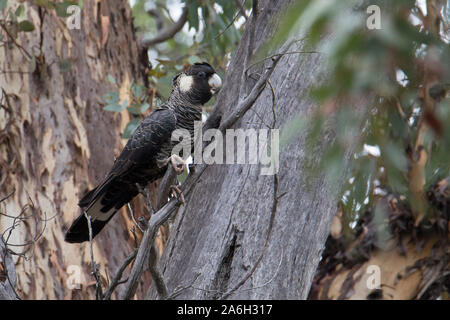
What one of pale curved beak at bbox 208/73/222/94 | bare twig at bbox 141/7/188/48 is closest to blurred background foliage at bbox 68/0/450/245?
pale curved beak at bbox 208/73/222/94

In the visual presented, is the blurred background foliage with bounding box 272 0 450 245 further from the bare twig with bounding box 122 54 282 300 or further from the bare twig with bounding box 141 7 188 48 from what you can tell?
the bare twig with bounding box 141 7 188 48

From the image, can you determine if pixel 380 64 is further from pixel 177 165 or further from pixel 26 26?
pixel 26 26

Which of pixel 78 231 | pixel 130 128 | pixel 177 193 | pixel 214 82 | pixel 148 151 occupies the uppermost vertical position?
pixel 214 82

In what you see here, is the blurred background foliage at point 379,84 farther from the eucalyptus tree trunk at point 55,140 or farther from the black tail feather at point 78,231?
the eucalyptus tree trunk at point 55,140

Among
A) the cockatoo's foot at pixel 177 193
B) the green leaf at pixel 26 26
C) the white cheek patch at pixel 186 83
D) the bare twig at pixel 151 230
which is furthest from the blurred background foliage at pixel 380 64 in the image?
the green leaf at pixel 26 26

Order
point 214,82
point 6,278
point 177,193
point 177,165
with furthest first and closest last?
point 214,82 → point 177,165 → point 177,193 → point 6,278

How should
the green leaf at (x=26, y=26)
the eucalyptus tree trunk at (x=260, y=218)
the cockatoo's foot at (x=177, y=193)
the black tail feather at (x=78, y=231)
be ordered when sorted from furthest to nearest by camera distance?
1. the green leaf at (x=26, y=26)
2. the black tail feather at (x=78, y=231)
3. the eucalyptus tree trunk at (x=260, y=218)
4. the cockatoo's foot at (x=177, y=193)

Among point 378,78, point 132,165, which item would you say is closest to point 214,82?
point 132,165

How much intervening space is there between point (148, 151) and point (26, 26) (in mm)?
1437

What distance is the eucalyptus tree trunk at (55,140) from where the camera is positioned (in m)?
3.30

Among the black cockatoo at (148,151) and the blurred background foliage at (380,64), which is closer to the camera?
the blurred background foliage at (380,64)

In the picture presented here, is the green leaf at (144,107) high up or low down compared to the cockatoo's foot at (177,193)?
up

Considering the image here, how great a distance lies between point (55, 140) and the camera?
Answer: 3494 mm

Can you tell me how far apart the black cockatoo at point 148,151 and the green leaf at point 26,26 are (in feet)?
3.77
